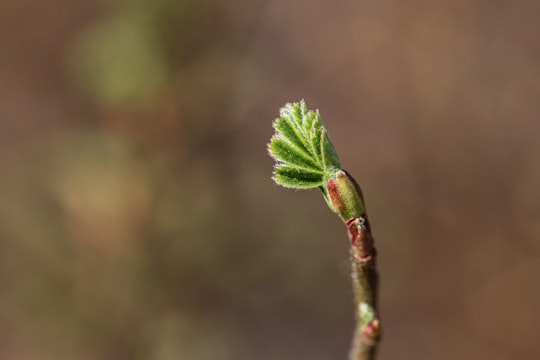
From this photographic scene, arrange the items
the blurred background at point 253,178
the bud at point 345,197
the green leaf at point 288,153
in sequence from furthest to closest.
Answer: the blurred background at point 253,178, the green leaf at point 288,153, the bud at point 345,197

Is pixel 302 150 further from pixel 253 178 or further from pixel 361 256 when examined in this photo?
pixel 253 178

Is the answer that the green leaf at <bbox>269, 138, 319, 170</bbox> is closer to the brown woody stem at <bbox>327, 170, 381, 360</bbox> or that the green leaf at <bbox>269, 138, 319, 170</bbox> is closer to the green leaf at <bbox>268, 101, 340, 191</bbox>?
the green leaf at <bbox>268, 101, 340, 191</bbox>

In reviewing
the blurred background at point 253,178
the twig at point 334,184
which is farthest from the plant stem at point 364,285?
the blurred background at point 253,178

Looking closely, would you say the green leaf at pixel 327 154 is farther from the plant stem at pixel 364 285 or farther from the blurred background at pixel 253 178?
the blurred background at pixel 253 178

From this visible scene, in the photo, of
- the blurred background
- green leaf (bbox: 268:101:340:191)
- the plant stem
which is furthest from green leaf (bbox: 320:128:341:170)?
the blurred background

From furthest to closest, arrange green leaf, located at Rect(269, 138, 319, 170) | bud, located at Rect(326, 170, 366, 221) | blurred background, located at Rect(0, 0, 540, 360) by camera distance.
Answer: blurred background, located at Rect(0, 0, 540, 360), green leaf, located at Rect(269, 138, 319, 170), bud, located at Rect(326, 170, 366, 221)

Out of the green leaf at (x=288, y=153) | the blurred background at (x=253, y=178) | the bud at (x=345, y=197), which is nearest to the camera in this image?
the bud at (x=345, y=197)

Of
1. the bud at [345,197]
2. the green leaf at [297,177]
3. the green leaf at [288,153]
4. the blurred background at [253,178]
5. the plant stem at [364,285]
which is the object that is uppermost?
the blurred background at [253,178]

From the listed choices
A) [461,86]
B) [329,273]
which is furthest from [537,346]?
[461,86]
